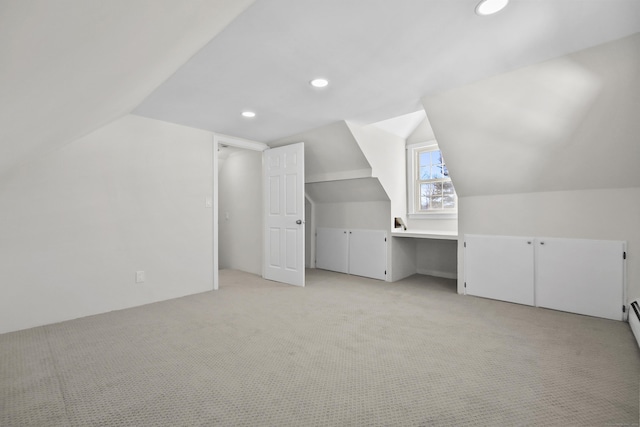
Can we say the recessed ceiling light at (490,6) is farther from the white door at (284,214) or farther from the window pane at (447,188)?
the window pane at (447,188)

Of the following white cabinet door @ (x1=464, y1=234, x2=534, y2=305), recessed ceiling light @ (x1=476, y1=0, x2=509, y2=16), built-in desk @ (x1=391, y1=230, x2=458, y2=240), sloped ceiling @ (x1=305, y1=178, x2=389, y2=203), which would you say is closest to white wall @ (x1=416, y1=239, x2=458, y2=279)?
built-in desk @ (x1=391, y1=230, x2=458, y2=240)

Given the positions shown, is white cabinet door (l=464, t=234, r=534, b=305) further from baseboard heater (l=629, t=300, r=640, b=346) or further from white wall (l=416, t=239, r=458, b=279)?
white wall (l=416, t=239, r=458, b=279)

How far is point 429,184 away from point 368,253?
4.66 feet

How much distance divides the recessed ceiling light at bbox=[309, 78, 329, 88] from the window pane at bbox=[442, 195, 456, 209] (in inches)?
111

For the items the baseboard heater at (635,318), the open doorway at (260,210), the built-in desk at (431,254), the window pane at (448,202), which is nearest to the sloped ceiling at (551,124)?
the baseboard heater at (635,318)

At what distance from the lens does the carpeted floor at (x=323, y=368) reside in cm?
150

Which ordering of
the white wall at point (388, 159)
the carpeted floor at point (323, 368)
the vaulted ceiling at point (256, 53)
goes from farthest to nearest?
the white wall at point (388, 159)
the carpeted floor at point (323, 368)
the vaulted ceiling at point (256, 53)

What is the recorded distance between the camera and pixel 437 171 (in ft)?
15.1

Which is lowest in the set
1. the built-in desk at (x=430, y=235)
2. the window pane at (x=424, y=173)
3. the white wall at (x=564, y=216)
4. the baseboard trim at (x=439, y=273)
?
the baseboard trim at (x=439, y=273)

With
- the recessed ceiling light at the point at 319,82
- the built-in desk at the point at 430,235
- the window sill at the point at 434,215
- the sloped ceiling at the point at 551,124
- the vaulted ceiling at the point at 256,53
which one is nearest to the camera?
the vaulted ceiling at the point at 256,53

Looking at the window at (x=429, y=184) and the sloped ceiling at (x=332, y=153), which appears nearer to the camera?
the sloped ceiling at (x=332, y=153)

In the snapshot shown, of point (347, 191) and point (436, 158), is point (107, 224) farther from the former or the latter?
point (436, 158)

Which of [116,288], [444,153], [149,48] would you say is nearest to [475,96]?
[444,153]

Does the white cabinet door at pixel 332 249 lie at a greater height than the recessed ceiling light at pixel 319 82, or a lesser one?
lesser
